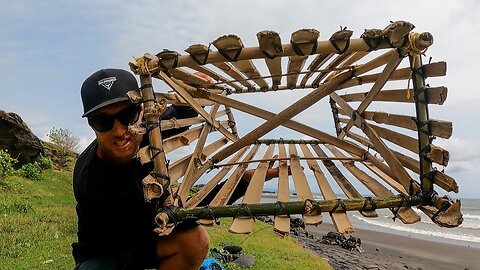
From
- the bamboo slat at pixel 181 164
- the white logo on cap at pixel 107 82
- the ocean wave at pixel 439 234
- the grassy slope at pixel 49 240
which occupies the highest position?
the white logo on cap at pixel 107 82

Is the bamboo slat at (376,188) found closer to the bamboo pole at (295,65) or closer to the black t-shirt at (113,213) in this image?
the bamboo pole at (295,65)

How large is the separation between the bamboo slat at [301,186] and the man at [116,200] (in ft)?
2.34

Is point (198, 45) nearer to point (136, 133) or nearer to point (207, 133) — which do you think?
point (136, 133)

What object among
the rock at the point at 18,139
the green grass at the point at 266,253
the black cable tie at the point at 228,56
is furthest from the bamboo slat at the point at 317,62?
the rock at the point at 18,139

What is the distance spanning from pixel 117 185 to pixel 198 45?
0.92 m

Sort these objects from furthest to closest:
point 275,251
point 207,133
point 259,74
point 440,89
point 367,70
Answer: point 275,251 < point 207,133 < point 259,74 < point 367,70 < point 440,89

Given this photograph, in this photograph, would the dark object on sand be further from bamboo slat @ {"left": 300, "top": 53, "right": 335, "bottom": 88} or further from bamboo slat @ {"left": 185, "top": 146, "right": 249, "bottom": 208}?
bamboo slat @ {"left": 300, "top": 53, "right": 335, "bottom": 88}

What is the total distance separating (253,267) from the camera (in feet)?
21.4

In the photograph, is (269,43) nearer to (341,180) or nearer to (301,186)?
(301,186)

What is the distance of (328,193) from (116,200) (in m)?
1.44

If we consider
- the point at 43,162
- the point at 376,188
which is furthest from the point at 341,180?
the point at 43,162

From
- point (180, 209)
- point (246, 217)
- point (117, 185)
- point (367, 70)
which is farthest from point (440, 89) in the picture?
point (117, 185)

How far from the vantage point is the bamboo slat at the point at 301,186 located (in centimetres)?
242

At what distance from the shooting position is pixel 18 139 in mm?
15250
